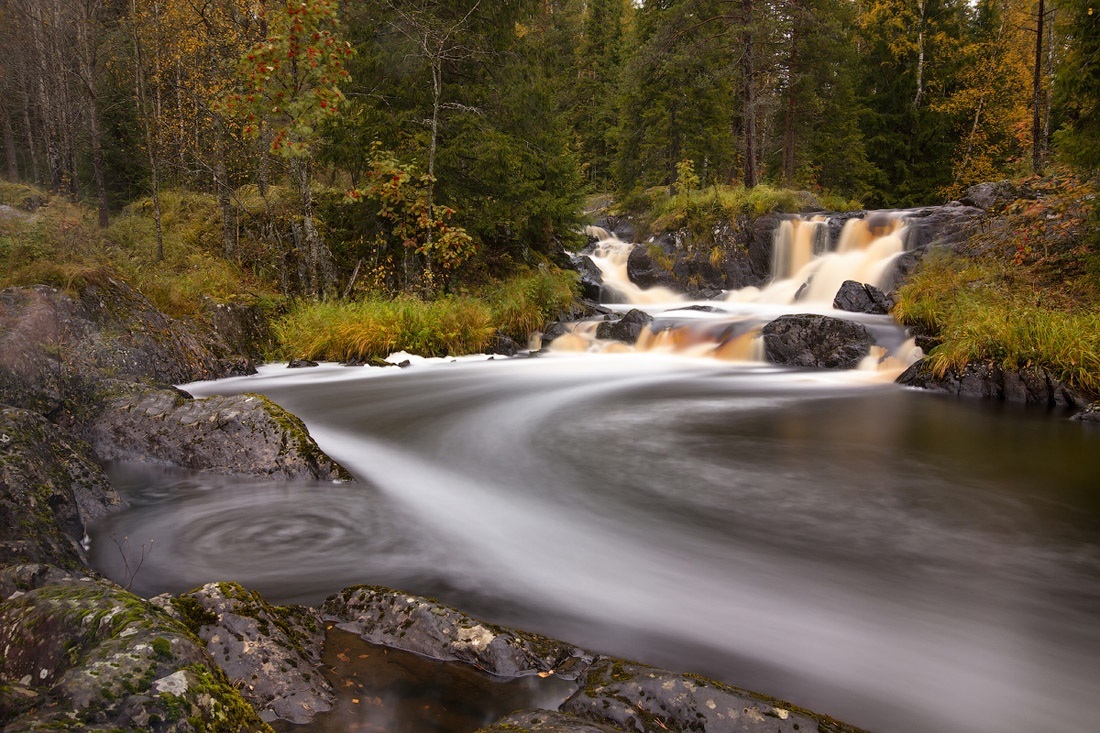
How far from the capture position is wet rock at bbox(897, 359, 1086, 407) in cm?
841

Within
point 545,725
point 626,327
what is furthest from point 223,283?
point 545,725

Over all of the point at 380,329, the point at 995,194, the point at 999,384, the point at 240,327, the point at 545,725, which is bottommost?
the point at 999,384

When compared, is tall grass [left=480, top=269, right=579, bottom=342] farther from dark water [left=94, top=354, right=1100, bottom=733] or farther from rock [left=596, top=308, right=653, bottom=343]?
dark water [left=94, top=354, right=1100, bottom=733]

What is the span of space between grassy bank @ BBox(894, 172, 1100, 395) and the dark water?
107 cm

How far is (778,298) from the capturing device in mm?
17531

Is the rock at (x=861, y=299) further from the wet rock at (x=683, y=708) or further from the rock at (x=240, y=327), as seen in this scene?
the wet rock at (x=683, y=708)

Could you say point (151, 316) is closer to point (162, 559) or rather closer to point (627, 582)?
point (162, 559)

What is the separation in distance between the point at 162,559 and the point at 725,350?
10.8m

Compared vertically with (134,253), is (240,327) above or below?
below

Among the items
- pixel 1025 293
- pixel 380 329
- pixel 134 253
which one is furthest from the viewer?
pixel 134 253

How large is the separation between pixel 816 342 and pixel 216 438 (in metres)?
9.98

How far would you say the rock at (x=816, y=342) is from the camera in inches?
448

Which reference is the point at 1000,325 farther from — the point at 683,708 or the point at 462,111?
the point at 462,111

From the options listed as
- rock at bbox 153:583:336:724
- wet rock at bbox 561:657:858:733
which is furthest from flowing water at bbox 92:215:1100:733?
rock at bbox 153:583:336:724
